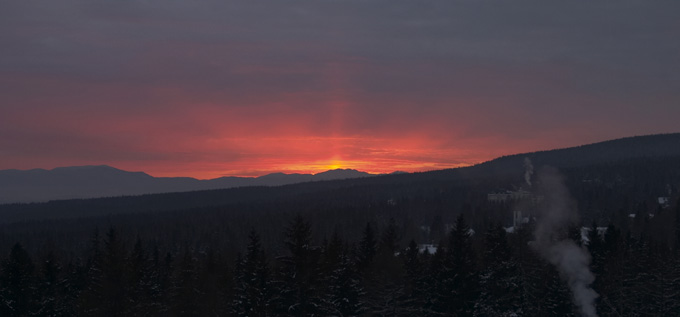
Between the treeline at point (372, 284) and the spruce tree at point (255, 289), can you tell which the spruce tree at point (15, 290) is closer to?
the treeline at point (372, 284)

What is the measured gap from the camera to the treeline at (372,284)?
4081 centimetres

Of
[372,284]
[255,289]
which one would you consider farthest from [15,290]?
[372,284]

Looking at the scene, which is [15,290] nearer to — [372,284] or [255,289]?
[255,289]

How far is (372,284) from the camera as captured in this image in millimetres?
42438

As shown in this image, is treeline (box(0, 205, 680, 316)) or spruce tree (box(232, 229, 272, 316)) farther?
treeline (box(0, 205, 680, 316))

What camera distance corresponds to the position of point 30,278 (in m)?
45.3

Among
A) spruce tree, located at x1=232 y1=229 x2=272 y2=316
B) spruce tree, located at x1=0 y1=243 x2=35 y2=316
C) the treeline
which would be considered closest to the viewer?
spruce tree, located at x1=232 y1=229 x2=272 y2=316

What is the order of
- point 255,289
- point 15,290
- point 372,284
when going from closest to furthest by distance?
point 255,289 < point 372,284 < point 15,290

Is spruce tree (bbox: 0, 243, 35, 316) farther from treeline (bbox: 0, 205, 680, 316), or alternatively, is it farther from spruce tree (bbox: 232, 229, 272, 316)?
spruce tree (bbox: 232, 229, 272, 316)

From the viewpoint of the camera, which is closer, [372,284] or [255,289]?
[255,289]

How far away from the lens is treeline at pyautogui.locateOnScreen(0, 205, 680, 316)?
40812 millimetres

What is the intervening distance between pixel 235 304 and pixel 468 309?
13722mm

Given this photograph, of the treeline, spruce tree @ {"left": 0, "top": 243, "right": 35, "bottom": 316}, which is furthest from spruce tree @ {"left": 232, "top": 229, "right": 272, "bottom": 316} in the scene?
spruce tree @ {"left": 0, "top": 243, "right": 35, "bottom": 316}

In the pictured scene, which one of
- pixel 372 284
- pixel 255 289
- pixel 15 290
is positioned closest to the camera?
pixel 255 289
